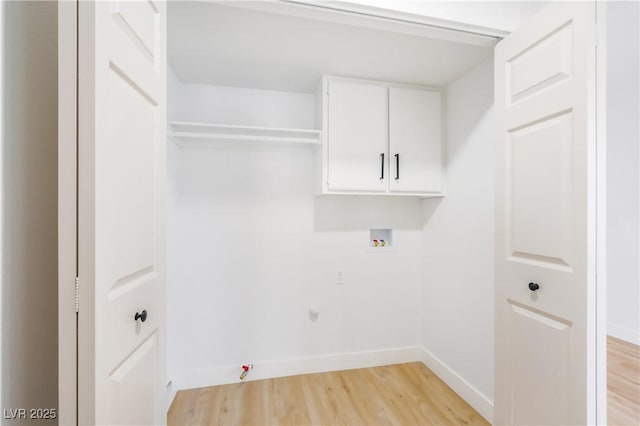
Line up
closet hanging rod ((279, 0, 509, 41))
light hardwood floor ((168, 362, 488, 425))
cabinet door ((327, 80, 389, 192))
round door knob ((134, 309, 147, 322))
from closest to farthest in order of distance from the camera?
round door knob ((134, 309, 147, 322)) → closet hanging rod ((279, 0, 509, 41)) → light hardwood floor ((168, 362, 488, 425)) → cabinet door ((327, 80, 389, 192))

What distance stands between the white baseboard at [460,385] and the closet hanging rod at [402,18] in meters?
2.19

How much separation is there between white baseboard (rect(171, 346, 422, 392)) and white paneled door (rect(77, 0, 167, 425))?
1.28 meters

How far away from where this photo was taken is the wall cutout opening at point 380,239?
102 inches

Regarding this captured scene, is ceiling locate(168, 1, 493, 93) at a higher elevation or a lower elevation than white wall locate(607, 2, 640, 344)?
higher

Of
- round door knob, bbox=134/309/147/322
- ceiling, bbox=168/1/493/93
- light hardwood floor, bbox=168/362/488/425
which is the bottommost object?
light hardwood floor, bbox=168/362/488/425

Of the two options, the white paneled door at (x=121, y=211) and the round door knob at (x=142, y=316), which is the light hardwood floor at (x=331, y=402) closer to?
the white paneled door at (x=121, y=211)

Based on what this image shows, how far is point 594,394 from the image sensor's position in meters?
1.02

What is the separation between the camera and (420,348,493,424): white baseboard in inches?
74.7

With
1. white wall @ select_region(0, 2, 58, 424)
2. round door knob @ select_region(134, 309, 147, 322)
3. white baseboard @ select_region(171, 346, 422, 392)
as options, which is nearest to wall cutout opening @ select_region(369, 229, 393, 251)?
white baseboard @ select_region(171, 346, 422, 392)

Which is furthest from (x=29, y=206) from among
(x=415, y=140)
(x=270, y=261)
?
(x=415, y=140)

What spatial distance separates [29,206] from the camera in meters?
0.77

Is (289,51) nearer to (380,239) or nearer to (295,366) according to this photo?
(380,239)

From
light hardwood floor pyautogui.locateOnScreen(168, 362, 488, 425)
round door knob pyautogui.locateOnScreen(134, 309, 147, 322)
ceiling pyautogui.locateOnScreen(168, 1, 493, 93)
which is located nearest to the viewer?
round door knob pyautogui.locateOnScreen(134, 309, 147, 322)

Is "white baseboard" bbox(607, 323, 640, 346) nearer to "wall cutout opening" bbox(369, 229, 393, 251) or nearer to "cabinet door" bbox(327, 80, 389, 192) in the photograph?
"wall cutout opening" bbox(369, 229, 393, 251)
